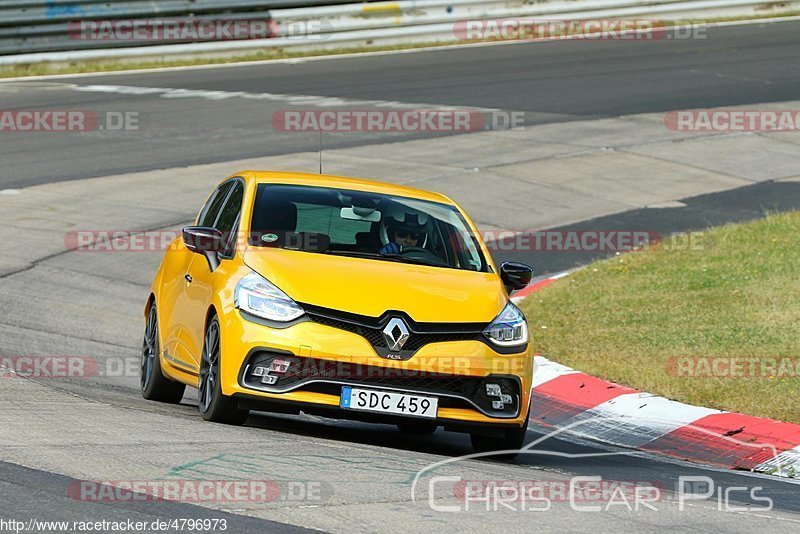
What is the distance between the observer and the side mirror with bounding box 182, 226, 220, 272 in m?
8.74

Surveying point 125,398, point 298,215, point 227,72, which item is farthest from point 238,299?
point 227,72

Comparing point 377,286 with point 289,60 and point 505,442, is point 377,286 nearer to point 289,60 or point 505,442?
point 505,442

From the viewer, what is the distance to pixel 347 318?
26.3 feet

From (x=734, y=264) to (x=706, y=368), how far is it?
3.60 meters

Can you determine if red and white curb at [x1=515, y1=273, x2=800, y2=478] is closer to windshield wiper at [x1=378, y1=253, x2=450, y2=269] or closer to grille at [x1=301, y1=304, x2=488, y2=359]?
windshield wiper at [x1=378, y1=253, x2=450, y2=269]

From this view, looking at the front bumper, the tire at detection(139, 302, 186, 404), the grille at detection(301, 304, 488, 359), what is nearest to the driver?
the grille at detection(301, 304, 488, 359)

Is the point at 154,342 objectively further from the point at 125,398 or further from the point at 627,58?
the point at 627,58

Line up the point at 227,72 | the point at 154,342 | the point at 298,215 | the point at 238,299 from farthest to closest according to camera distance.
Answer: the point at 227,72, the point at 154,342, the point at 298,215, the point at 238,299

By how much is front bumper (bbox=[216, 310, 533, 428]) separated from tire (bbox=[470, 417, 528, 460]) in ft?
1.45

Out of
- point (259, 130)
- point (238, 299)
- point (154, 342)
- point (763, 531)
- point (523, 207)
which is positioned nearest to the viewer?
point (763, 531)

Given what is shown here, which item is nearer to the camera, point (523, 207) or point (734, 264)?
point (734, 264)

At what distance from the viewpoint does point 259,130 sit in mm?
22328

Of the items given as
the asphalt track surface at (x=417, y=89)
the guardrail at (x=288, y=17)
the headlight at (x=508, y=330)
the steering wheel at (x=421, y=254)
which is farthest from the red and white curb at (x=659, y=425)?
the guardrail at (x=288, y=17)

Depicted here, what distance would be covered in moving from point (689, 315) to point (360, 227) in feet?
14.5
